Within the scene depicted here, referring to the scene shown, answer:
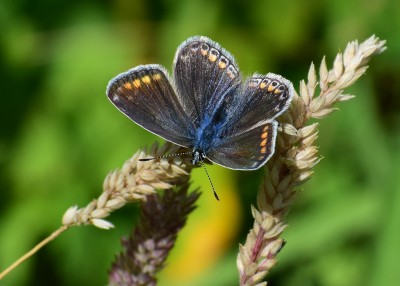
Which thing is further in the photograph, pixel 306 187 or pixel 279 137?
pixel 306 187

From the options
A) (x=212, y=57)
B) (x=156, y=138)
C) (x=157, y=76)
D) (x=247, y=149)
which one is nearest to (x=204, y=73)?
(x=212, y=57)

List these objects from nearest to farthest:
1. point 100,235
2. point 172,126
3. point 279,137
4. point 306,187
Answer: point 279,137, point 172,126, point 100,235, point 306,187

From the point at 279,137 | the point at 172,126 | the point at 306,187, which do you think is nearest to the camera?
the point at 279,137

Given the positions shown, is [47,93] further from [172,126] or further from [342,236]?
[172,126]

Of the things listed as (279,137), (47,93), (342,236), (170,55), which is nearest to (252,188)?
(342,236)

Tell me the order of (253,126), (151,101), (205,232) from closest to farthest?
(253,126), (151,101), (205,232)

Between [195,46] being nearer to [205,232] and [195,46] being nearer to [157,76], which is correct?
[157,76]

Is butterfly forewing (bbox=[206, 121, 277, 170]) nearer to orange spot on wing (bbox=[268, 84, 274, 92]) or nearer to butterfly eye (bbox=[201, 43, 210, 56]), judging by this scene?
orange spot on wing (bbox=[268, 84, 274, 92])
